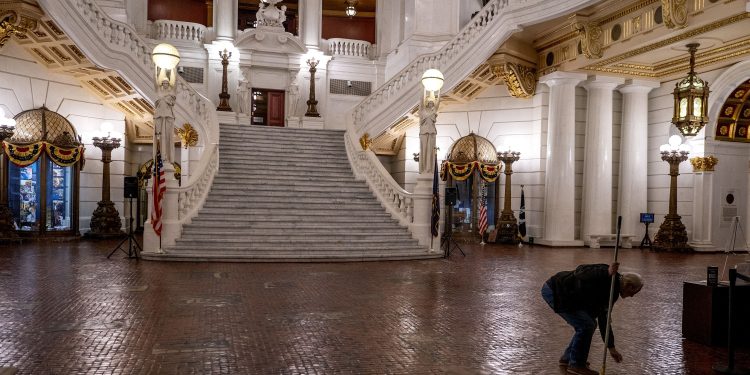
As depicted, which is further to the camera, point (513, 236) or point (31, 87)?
point (513, 236)

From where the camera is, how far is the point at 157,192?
12727 mm

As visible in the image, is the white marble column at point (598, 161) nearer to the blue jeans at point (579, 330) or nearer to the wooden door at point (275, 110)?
the wooden door at point (275, 110)

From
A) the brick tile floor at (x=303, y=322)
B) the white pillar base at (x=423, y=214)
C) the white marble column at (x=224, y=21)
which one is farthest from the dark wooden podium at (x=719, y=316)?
the white marble column at (x=224, y=21)

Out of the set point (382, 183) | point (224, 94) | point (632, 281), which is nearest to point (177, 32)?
point (224, 94)

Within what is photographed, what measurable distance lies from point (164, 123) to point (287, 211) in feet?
11.7

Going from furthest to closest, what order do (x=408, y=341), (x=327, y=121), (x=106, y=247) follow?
(x=327, y=121) < (x=106, y=247) < (x=408, y=341)

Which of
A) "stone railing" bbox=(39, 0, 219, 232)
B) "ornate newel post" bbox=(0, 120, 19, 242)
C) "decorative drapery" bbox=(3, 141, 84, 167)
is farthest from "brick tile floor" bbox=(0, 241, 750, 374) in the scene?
"decorative drapery" bbox=(3, 141, 84, 167)

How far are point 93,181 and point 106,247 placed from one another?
191 inches

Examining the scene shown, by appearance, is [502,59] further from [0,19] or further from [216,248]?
[0,19]

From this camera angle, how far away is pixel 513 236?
61.3ft

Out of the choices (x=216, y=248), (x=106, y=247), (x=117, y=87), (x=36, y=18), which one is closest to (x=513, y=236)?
(x=216, y=248)

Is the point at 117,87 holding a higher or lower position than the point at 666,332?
higher

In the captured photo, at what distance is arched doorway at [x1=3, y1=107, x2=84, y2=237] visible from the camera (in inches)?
654

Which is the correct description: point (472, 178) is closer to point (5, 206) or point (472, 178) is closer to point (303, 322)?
point (5, 206)
